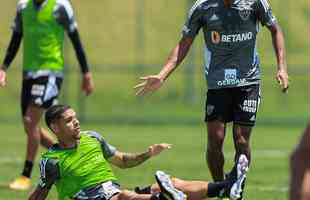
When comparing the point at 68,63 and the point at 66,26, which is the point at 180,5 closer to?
the point at 68,63

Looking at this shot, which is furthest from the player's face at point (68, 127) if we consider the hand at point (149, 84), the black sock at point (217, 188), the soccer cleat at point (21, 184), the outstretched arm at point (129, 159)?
the soccer cleat at point (21, 184)

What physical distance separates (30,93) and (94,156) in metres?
4.33

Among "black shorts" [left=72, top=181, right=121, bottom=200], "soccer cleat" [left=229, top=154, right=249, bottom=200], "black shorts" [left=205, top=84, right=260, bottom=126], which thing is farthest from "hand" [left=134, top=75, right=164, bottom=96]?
"black shorts" [left=205, top=84, right=260, bottom=126]

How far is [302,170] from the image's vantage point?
19.0 ft

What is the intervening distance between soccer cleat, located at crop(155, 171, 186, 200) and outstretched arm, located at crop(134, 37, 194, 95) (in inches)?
39.0

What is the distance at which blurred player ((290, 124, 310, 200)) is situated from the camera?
5766 mm

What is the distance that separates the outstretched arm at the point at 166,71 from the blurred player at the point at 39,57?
8.57 ft

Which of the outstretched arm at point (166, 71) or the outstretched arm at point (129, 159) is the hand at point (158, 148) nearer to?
the outstretched arm at point (129, 159)

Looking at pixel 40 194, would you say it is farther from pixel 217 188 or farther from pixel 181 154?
pixel 181 154

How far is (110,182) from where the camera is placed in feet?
32.1

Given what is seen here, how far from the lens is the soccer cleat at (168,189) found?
9.12 meters

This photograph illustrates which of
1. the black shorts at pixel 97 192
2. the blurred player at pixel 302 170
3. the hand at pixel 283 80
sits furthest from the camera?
the hand at pixel 283 80

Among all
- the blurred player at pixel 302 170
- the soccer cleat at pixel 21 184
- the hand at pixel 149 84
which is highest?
the blurred player at pixel 302 170

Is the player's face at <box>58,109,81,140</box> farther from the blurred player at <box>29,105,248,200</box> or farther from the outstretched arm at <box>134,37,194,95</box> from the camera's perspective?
the outstretched arm at <box>134,37,194,95</box>
